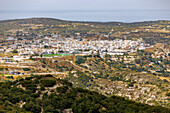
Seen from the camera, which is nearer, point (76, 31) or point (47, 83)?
point (47, 83)

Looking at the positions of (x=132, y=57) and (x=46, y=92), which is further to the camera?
(x=132, y=57)

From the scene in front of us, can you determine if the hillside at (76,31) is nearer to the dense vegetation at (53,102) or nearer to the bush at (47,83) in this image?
the bush at (47,83)

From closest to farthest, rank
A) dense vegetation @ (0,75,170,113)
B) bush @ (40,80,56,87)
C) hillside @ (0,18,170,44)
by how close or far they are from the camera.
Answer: dense vegetation @ (0,75,170,113) < bush @ (40,80,56,87) < hillside @ (0,18,170,44)

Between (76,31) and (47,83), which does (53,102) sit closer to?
(47,83)

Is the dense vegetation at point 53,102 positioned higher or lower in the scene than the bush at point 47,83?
lower

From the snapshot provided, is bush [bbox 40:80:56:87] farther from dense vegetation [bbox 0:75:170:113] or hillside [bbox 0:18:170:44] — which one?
hillside [bbox 0:18:170:44]

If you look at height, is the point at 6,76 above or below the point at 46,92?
below

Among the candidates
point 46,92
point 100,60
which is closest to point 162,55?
point 100,60

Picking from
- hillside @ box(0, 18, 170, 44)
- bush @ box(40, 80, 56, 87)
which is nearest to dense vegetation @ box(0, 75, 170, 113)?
bush @ box(40, 80, 56, 87)

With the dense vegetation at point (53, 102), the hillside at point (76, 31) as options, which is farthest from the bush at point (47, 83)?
the hillside at point (76, 31)

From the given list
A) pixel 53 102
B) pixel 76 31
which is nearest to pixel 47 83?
pixel 53 102

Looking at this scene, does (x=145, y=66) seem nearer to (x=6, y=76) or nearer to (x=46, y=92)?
(x=6, y=76)
